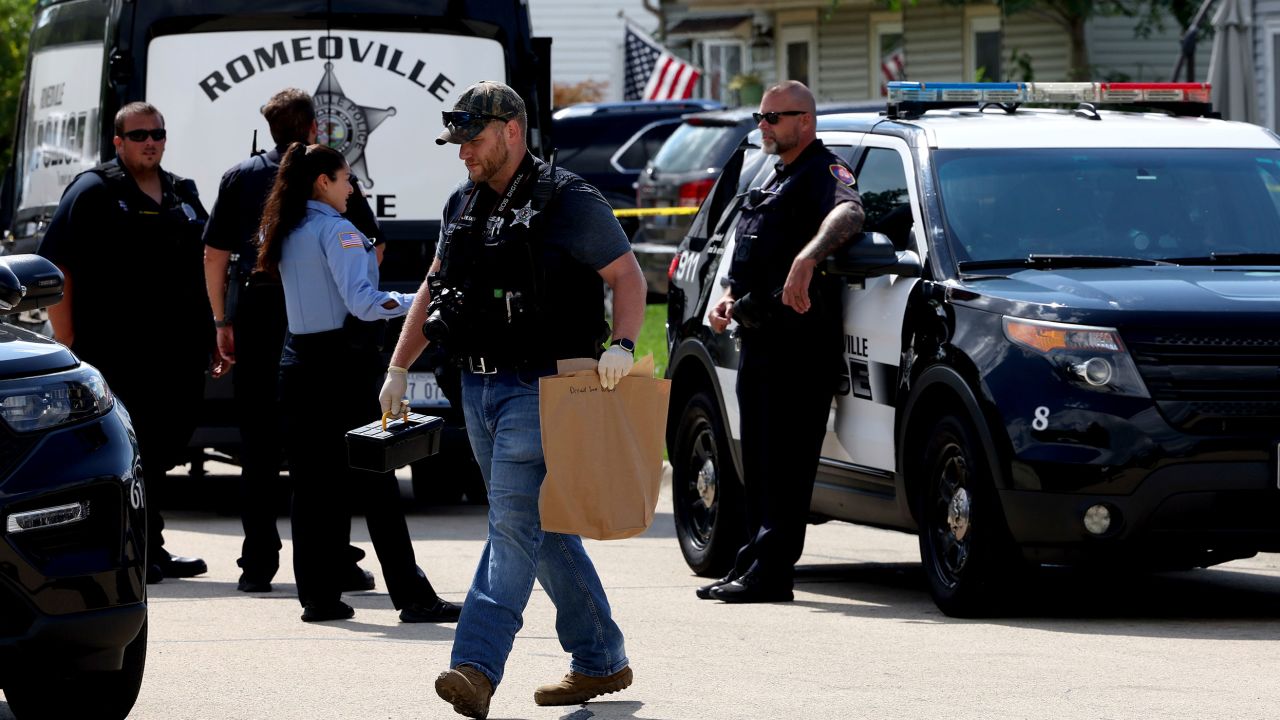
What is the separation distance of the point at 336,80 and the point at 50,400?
231 inches

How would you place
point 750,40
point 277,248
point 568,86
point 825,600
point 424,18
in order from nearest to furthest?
point 277,248 < point 825,600 < point 424,18 < point 750,40 < point 568,86

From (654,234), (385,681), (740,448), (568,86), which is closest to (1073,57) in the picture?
(654,234)

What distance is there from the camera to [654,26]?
149ft

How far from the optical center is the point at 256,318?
8648mm

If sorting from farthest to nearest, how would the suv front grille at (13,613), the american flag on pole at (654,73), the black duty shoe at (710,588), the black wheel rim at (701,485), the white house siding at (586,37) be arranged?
the white house siding at (586,37)
the american flag on pole at (654,73)
the black wheel rim at (701,485)
the black duty shoe at (710,588)
the suv front grille at (13,613)

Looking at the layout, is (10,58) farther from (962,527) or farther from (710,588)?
(962,527)

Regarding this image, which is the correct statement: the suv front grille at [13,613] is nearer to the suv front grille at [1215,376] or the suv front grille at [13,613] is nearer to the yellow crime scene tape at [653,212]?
the suv front grille at [1215,376]

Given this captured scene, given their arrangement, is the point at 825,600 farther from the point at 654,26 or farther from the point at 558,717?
the point at 654,26

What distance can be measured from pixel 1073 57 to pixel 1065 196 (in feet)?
69.1

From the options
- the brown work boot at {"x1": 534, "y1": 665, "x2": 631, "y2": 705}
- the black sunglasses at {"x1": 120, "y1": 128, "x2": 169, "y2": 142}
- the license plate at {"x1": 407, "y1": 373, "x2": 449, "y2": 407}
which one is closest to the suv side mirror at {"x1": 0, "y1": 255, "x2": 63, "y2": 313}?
the brown work boot at {"x1": 534, "y1": 665, "x2": 631, "y2": 705}

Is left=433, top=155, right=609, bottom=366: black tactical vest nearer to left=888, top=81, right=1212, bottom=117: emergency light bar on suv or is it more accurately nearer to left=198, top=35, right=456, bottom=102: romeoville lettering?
left=888, top=81, right=1212, bottom=117: emergency light bar on suv

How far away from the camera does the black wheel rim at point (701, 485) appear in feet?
31.3

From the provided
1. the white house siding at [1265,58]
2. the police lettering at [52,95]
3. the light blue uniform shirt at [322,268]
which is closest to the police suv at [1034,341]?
the light blue uniform shirt at [322,268]

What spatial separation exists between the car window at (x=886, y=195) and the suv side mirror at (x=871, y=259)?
28 cm
